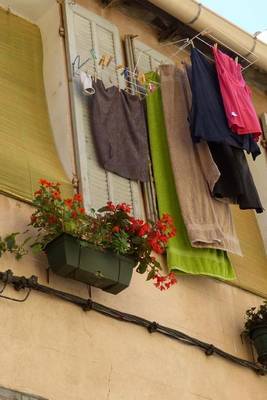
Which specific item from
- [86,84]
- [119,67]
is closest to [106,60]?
[119,67]

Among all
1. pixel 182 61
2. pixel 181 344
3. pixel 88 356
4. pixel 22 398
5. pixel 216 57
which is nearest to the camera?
pixel 22 398

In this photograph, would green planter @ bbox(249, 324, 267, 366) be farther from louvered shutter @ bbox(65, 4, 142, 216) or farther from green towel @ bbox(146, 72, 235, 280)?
louvered shutter @ bbox(65, 4, 142, 216)

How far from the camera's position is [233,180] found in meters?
9.20

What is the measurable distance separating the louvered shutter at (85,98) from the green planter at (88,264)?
2.50 ft

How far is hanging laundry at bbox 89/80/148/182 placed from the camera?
8.98m

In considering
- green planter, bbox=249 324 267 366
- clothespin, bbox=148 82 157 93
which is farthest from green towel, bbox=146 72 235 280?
green planter, bbox=249 324 267 366

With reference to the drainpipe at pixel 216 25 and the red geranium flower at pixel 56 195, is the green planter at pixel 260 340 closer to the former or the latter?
the red geranium flower at pixel 56 195

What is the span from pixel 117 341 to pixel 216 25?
3708 millimetres

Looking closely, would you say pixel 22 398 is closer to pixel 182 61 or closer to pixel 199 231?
pixel 199 231

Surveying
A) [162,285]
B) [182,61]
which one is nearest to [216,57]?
[182,61]

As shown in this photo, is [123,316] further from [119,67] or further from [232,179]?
[119,67]

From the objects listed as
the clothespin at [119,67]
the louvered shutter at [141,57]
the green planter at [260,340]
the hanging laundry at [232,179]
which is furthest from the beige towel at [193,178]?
the green planter at [260,340]

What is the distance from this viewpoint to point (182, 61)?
34.9 ft

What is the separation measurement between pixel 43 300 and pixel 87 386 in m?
0.68
